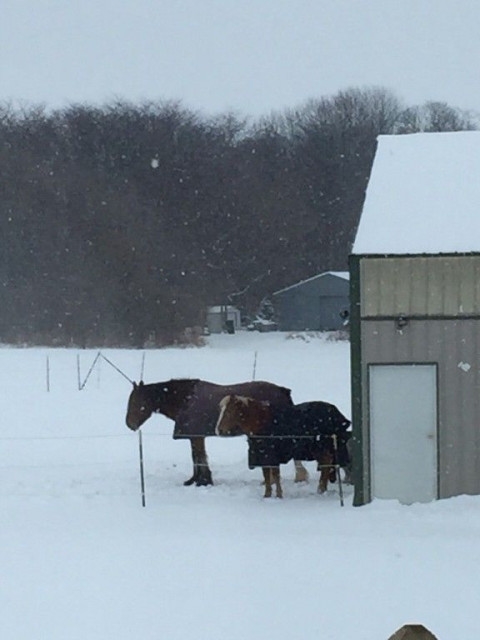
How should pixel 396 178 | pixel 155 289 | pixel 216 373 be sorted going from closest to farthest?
pixel 396 178 < pixel 216 373 < pixel 155 289

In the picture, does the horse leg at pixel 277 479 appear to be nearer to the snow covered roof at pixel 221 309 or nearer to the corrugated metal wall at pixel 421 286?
the corrugated metal wall at pixel 421 286

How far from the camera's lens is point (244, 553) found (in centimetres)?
1175

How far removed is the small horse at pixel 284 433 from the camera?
49.0 feet

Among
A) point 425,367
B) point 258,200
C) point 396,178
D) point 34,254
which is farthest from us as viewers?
point 258,200

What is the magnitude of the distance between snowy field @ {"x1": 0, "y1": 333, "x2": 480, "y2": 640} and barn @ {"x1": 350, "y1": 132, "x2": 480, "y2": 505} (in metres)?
0.43

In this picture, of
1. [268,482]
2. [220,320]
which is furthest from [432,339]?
[220,320]

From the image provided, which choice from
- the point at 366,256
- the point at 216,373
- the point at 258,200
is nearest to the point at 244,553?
the point at 366,256

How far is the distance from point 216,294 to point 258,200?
10318mm

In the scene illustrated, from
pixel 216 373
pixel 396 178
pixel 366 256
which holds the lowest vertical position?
pixel 216 373

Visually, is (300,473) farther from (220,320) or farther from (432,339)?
(220,320)

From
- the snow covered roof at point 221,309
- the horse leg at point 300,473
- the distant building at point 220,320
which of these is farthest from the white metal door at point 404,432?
the snow covered roof at point 221,309

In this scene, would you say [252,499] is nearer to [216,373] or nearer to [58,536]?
[58,536]

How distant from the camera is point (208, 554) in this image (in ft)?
38.4

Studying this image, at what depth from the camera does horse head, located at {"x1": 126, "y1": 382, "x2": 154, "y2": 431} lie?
54.0 feet
